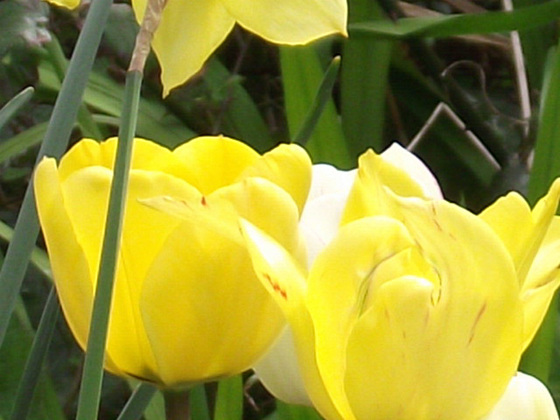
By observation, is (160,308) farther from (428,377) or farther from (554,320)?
(554,320)

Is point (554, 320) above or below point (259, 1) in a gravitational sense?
below

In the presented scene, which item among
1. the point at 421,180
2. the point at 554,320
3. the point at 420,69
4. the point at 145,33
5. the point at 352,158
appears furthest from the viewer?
the point at 420,69

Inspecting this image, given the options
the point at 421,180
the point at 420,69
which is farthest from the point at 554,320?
the point at 420,69

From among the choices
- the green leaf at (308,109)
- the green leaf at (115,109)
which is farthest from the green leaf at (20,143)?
the green leaf at (308,109)

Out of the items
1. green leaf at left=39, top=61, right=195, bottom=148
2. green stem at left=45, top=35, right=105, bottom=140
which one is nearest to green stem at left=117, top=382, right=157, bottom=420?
green stem at left=45, top=35, right=105, bottom=140

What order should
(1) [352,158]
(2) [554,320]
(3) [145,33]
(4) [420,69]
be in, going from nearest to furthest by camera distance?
1. (3) [145,33]
2. (2) [554,320]
3. (1) [352,158]
4. (4) [420,69]

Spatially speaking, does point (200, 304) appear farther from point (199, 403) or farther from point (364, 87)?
point (364, 87)

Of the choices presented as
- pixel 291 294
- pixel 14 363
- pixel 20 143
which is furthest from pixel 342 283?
pixel 20 143
